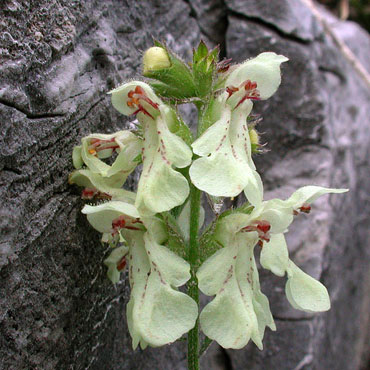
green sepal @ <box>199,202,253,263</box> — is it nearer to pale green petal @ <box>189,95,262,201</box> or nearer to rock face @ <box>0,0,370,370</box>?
pale green petal @ <box>189,95,262,201</box>

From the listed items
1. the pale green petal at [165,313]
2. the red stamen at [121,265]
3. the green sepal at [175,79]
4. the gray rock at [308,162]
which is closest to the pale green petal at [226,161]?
the green sepal at [175,79]

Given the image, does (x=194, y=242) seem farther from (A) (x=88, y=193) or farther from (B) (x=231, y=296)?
(A) (x=88, y=193)

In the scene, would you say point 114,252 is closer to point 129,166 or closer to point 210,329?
point 129,166

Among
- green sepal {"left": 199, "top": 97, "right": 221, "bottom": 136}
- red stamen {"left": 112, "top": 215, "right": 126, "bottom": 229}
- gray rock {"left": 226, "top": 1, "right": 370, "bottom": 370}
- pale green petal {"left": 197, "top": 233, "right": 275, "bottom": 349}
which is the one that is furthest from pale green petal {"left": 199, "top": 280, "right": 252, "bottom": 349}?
gray rock {"left": 226, "top": 1, "right": 370, "bottom": 370}

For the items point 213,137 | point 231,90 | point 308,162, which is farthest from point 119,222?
point 308,162

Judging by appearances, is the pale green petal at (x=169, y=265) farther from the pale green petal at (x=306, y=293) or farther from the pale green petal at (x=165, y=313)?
the pale green petal at (x=306, y=293)

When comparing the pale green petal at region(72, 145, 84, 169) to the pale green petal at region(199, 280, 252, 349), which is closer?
the pale green petal at region(199, 280, 252, 349)

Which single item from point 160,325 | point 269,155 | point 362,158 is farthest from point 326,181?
point 160,325

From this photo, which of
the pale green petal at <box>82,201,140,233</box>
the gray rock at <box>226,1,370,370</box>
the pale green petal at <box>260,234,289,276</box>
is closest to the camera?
the pale green petal at <box>82,201,140,233</box>
